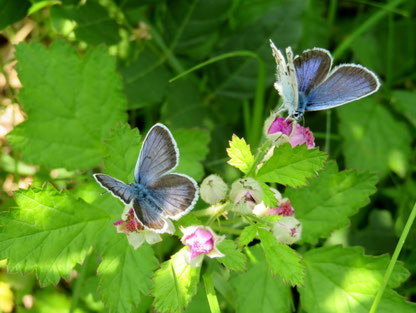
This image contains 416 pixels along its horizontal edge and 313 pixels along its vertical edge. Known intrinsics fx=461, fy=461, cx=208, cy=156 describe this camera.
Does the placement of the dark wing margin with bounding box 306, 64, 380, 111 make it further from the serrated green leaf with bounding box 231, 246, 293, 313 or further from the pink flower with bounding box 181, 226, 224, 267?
the serrated green leaf with bounding box 231, 246, 293, 313

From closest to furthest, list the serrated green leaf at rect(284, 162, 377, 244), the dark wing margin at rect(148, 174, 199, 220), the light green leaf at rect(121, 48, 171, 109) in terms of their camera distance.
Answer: the dark wing margin at rect(148, 174, 199, 220) < the serrated green leaf at rect(284, 162, 377, 244) < the light green leaf at rect(121, 48, 171, 109)

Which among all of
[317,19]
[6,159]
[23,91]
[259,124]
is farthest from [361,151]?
[6,159]

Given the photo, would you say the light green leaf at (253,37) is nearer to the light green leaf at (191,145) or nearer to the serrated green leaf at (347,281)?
the light green leaf at (191,145)

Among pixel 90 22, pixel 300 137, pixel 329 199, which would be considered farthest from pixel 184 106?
pixel 300 137

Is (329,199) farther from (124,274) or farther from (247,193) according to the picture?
(124,274)

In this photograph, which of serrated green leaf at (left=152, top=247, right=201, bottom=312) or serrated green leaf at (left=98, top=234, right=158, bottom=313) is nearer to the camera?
serrated green leaf at (left=152, top=247, right=201, bottom=312)

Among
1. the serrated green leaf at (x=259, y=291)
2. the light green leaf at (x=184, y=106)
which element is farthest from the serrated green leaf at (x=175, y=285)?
the light green leaf at (x=184, y=106)

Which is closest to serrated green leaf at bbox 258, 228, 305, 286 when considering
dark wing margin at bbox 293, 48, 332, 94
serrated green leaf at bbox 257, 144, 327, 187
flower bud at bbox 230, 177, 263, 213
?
flower bud at bbox 230, 177, 263, 213

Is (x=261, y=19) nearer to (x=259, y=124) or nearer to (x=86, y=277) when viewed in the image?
(x=259, y=124)
